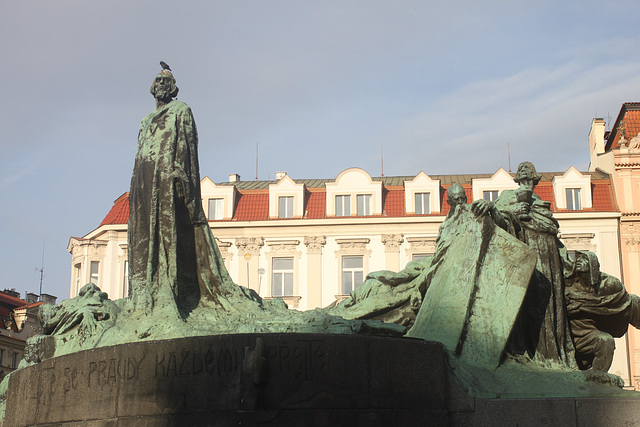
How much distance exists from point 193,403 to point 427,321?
304cm

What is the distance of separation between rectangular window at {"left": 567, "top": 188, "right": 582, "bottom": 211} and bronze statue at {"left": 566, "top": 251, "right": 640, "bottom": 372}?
2929 centimetres

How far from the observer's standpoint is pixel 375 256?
39281 millimetres

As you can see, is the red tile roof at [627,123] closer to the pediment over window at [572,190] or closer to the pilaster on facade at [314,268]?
the pediment over window at [572,190]

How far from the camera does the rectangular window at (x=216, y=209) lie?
40.8 m

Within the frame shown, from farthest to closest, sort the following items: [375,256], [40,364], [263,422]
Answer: [375,256], [40,364], [263,422]

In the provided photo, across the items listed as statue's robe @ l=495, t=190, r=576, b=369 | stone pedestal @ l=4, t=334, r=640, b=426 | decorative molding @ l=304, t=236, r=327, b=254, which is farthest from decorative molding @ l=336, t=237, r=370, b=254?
stone pedestal @ l=4, t=334, r=640, b=426

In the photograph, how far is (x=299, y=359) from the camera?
27.9ft

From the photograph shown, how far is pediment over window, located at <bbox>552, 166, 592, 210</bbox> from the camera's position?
40031 millimetres

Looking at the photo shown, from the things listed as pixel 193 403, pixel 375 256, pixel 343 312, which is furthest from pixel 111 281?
pixel 193 403

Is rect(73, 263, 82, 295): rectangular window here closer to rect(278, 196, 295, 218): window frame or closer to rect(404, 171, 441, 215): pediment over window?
rect(278, 196, 295, 218): window frame

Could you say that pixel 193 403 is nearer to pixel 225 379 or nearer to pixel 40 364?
pixel 225 379

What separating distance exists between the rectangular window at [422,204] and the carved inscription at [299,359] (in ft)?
105

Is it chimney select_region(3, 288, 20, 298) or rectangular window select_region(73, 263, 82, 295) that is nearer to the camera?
rectangular window select_region(73, 263, 82, 295)

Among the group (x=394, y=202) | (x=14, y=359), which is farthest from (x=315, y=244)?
(x=14, y=359)
